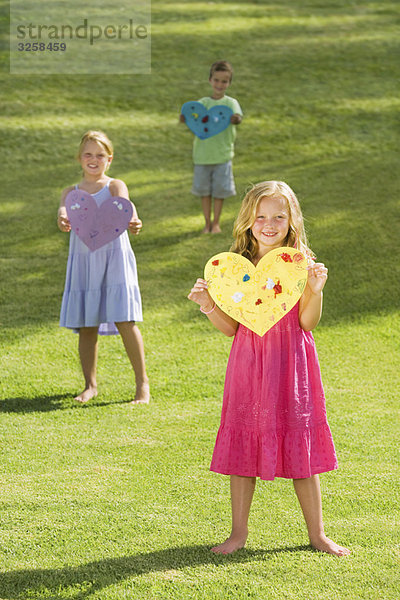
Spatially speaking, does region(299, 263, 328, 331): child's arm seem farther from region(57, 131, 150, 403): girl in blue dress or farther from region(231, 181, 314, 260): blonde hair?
region(57, 131, 150, 403): girl in blue dress

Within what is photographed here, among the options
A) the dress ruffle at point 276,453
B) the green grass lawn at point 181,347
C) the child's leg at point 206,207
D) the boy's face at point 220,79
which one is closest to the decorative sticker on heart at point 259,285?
the dress ruffle at point 276,453

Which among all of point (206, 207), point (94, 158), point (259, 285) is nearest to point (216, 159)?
point (206, 207)

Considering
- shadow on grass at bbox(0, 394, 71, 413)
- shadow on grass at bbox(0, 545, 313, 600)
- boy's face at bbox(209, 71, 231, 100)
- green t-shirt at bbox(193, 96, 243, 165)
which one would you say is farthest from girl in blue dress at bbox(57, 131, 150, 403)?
green t-shirt at bbox(193, 96, 243, 165)

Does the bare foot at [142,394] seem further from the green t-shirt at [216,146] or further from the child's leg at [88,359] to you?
the green t-shirt at [216,146]

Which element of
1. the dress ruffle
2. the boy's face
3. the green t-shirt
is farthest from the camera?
the green t-shirt

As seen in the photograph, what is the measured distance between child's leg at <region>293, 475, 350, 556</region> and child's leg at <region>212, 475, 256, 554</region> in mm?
181

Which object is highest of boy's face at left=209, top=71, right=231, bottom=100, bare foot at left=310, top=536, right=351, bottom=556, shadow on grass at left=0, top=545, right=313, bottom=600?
boy's face at left=209, top=71, right=231, bottom=100

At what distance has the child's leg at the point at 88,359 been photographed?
5.44 metres

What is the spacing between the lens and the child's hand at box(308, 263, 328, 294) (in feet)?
10.7

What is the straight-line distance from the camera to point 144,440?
15.6 feet

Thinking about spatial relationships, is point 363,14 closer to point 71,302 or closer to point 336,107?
point 336,107

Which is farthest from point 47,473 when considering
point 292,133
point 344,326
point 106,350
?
point 292,133

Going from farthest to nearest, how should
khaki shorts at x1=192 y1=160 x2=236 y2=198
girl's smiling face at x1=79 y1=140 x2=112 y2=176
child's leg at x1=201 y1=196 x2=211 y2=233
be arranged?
child's leg at x1=201 y1=196 x2=211 y2=233 < khaki shorts at x1=192 y1=160 x2=236 y2=198 < girl's smiling face at x1=79 y1=140 x2=112 y2=176

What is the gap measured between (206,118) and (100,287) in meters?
3.66
